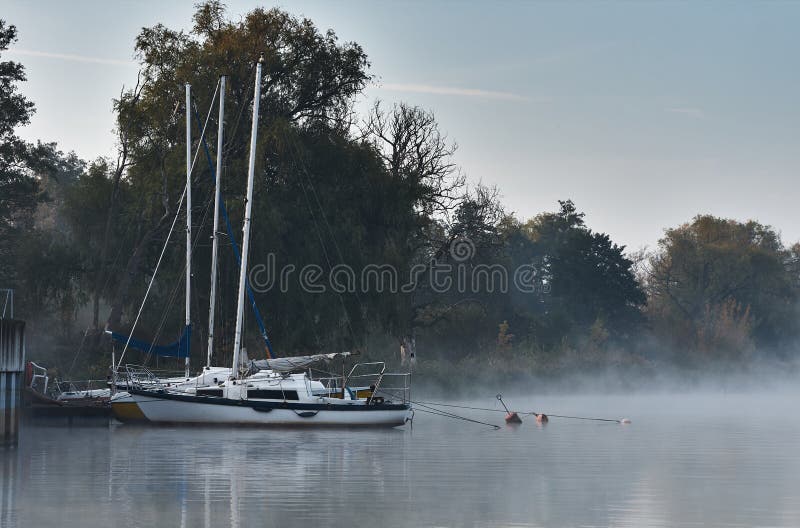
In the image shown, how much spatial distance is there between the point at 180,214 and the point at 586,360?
3822 centimetres

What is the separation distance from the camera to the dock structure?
116 feet

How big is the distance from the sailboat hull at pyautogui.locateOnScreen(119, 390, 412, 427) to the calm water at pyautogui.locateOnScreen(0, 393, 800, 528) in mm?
675

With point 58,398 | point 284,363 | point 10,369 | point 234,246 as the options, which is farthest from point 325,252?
point 10,369

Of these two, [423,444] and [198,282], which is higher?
[198,282]

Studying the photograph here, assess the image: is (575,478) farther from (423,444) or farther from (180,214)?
(180,214)

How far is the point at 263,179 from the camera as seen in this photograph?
193 feet

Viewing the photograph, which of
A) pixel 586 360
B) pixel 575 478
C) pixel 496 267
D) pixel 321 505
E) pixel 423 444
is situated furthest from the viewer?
pixel 496 267

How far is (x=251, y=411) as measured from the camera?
163 feet

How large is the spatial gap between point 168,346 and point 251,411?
5039 mm

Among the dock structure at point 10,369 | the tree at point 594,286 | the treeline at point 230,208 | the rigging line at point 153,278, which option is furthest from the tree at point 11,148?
the tree at point 594,286

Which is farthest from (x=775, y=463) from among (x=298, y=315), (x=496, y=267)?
(x=496, y=267)

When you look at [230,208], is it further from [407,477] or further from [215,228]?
[407,477]

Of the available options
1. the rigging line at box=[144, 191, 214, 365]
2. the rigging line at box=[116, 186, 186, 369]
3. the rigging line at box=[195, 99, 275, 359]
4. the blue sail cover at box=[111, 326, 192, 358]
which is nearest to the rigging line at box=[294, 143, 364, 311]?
the rigging line at box=[195, 99, 275, 359]

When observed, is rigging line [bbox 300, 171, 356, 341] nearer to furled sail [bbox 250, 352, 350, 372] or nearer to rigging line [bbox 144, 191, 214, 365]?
rigging line [bbox 144, 191, 214, 365]
